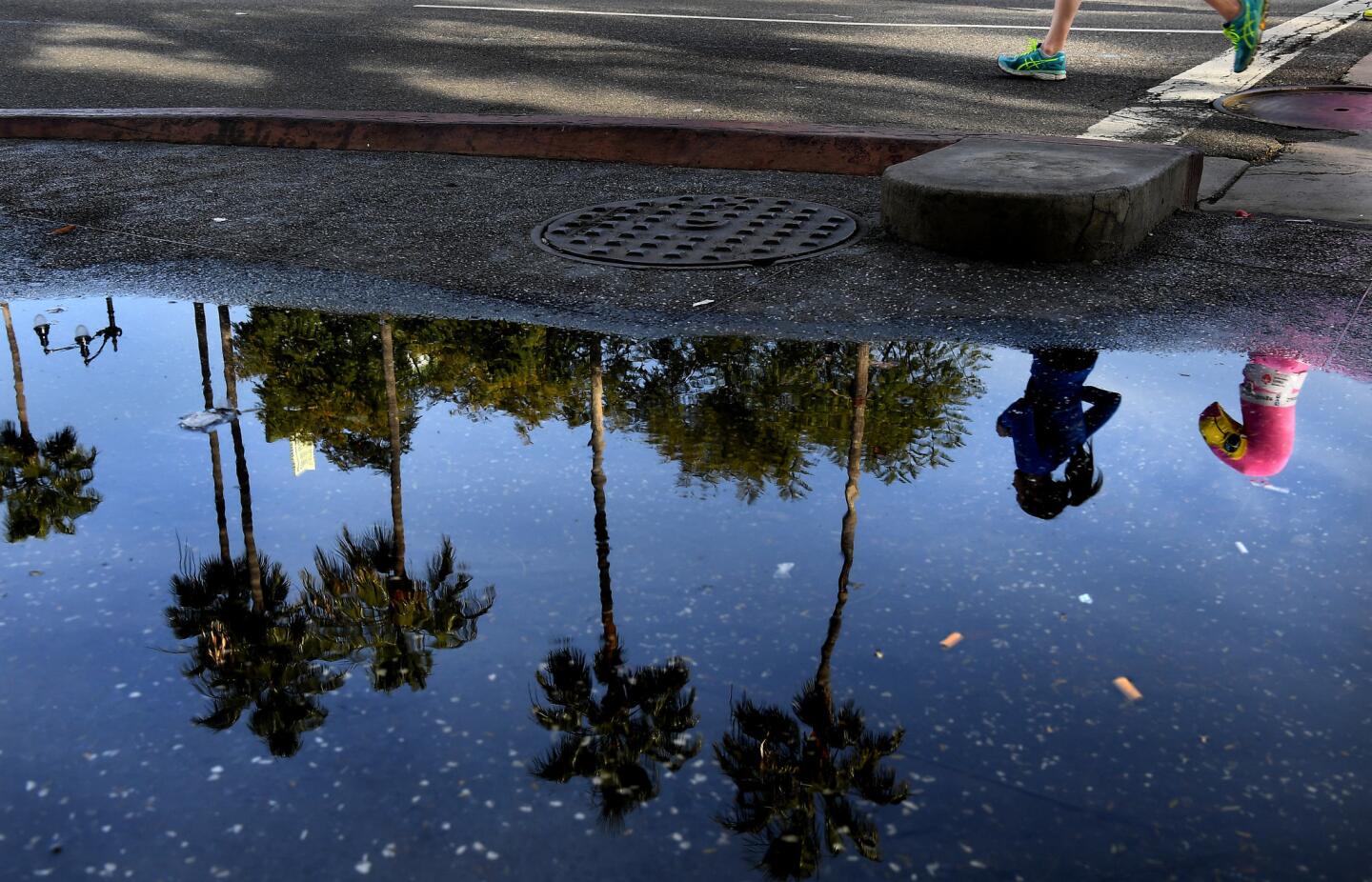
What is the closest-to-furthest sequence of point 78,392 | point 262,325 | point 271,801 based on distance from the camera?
point 271,801 < point 78,392 < point 262,325

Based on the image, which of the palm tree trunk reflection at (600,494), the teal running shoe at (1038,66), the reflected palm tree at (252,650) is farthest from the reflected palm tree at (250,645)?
the teal running shoe at (1038,66)

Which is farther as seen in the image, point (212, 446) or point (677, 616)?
point (212, 446)

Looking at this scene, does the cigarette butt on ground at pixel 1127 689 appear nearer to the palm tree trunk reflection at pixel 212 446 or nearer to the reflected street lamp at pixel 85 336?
the palm tree trunk reflection at pixel 212 446

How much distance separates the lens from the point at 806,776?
6.61 ft

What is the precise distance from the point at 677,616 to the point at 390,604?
550 millimetres

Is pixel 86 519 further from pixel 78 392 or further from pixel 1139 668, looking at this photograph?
pixel 1139 668

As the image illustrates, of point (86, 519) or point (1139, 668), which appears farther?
point (86, 519)

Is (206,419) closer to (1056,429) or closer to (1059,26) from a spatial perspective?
(1056,429)

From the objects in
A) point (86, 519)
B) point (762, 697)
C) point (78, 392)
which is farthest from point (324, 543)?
point (78, 392)

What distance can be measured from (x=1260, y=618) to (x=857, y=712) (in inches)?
31.5

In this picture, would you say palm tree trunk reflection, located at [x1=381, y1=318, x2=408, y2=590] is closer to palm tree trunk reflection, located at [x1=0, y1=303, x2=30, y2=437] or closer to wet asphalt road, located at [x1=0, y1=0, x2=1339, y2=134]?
palm tree trunk reflection, located at [x1=0, y1=303, x2=30, y2=437]

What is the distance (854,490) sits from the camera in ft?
9.64

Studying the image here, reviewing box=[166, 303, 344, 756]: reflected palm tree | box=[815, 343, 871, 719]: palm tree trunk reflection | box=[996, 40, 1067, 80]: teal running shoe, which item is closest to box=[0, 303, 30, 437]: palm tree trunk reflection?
box=[166, 303, 344, 756]: reflected palm tree

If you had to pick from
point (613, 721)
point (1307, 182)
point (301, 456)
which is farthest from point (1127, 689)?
point (1307, 182)
